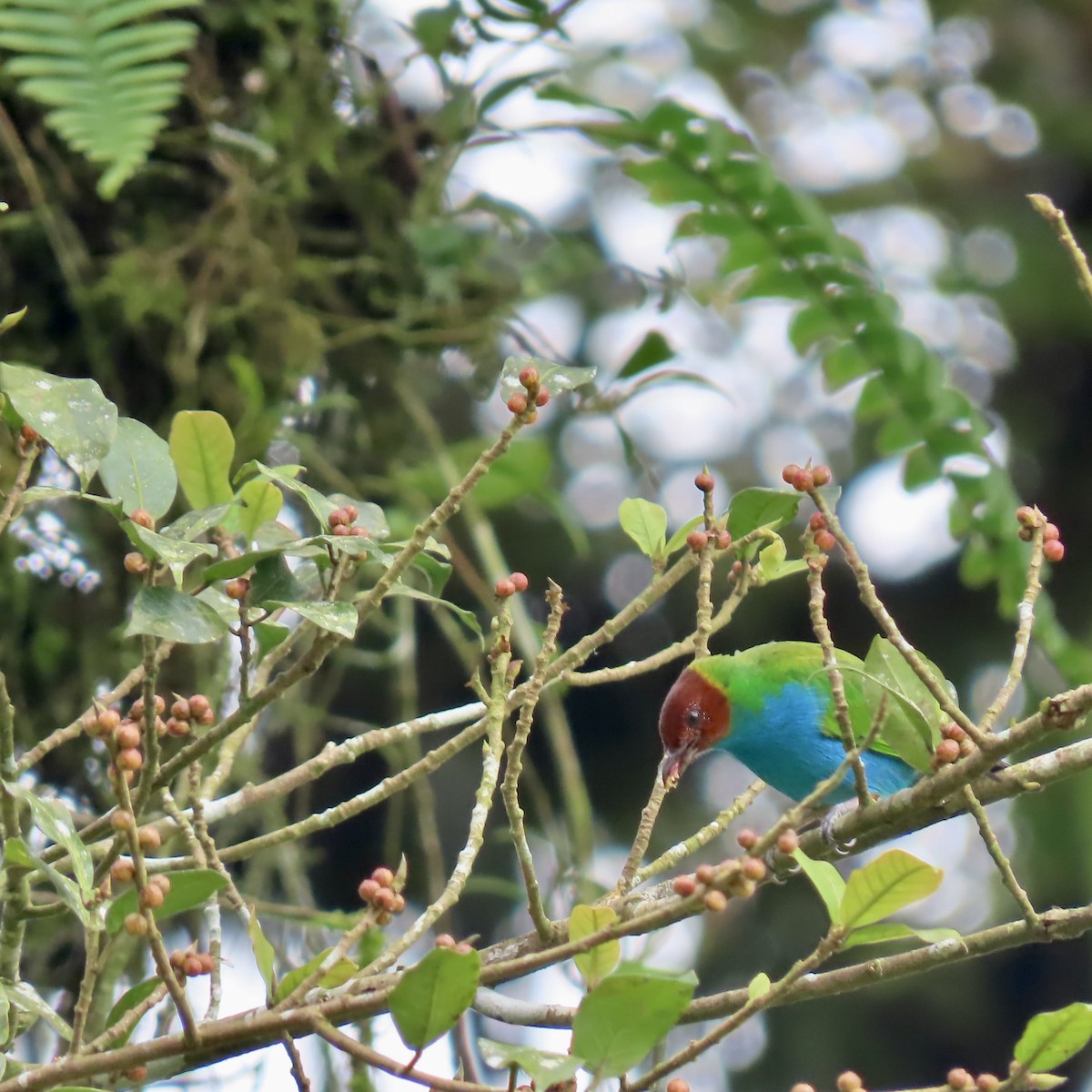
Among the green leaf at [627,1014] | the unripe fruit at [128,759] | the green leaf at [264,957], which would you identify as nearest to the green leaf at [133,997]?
the green leaf at [264,957]

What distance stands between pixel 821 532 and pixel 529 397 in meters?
0.32

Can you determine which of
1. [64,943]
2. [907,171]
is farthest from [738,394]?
[64,943]

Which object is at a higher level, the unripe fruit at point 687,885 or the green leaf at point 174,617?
the green leaf at point 174,617


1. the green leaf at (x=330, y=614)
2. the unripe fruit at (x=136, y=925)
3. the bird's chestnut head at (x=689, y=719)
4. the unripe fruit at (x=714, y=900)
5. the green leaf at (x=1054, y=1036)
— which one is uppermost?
the green leaf at (x=330, y=614)

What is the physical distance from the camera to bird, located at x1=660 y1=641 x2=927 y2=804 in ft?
9.38

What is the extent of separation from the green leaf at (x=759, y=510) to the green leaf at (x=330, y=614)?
0.45 meters

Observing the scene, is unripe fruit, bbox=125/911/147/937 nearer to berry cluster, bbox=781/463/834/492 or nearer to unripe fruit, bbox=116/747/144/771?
unripe fruit, bbox=116/747/144/771

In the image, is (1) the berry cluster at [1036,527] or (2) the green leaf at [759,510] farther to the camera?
(2) the green leaf at [759,510]

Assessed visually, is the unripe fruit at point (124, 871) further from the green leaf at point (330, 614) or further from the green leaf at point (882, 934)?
the green leaf at point (882, 934)

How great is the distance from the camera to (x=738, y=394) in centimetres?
492

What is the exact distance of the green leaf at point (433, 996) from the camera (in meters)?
0.93

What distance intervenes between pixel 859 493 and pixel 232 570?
3.60 metres

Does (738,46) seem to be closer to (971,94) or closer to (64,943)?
(971,94)

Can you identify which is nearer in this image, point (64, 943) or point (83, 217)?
point (64, 943)
